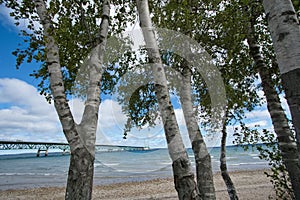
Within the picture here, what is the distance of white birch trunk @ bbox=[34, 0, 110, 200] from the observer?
3.78 meters

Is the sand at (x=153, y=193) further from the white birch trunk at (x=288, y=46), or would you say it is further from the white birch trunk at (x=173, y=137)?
the white birch trunk at (x=288, y=46)

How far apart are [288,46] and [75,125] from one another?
3523 millimetres

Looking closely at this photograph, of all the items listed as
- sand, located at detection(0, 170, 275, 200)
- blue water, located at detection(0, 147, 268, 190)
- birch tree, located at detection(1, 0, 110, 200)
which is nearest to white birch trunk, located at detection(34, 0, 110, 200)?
birch tree, located at detection(1, 0, 110, 200)

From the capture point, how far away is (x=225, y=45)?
253 inches

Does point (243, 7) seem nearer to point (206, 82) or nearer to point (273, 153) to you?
point (206, 82)

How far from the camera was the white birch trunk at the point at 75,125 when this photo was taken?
12.4 ft

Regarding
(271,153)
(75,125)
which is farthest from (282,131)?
(75,125)

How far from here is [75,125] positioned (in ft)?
13.3

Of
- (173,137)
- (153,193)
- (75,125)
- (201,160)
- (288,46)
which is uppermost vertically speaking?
(288,46)

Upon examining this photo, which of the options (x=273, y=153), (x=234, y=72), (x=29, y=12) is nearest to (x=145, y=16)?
(x=29, y=12)

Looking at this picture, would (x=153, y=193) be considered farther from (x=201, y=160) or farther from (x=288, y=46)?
(x=288, y=46)

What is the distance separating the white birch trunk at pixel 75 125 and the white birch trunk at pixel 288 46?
3284 mm

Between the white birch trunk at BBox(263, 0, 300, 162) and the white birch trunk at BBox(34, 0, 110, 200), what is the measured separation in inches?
129

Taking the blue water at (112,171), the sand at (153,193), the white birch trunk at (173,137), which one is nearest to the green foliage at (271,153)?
the blue water at (112,171)
